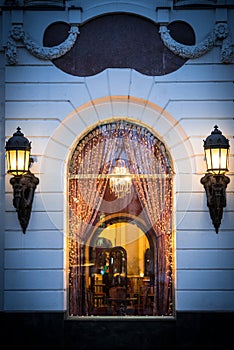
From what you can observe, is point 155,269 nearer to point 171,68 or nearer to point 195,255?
point 195,255

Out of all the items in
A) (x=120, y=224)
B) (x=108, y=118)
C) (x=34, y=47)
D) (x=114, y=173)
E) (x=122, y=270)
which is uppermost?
(x=34, y=47)

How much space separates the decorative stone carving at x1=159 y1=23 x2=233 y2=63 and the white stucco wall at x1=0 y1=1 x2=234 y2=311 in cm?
11

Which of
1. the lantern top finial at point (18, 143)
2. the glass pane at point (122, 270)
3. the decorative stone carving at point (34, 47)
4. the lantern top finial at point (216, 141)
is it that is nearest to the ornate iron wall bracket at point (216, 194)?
the lantern top finial at point (216, 141)

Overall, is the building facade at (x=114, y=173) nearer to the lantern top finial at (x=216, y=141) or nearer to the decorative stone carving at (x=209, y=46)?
the decorative stone carving at (x=209, y=46)

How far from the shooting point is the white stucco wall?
992cm

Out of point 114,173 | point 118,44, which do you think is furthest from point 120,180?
point 118,44

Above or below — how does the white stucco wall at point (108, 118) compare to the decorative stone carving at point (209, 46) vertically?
below

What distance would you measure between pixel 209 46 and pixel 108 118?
1.90m

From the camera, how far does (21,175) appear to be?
988cm

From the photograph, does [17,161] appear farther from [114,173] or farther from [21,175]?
[114,173]

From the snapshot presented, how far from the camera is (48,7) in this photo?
406 inches

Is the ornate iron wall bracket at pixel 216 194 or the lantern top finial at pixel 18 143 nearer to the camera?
the lantern top finial at pixel 18 143

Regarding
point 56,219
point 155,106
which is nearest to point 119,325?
point 56,219

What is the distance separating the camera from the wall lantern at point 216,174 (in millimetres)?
9641
